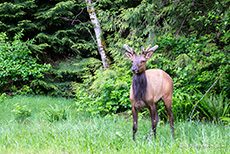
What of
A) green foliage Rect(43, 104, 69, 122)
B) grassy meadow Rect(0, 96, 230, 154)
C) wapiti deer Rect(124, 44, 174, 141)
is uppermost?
wapiti deer Rect(124, 44, 174, 141)

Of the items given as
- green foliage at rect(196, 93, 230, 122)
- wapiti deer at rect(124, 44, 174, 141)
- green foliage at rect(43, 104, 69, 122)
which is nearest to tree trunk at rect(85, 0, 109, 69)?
green foliage at rect(43, 104, 69, 122)

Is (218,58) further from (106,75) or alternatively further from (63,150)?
(63,150)

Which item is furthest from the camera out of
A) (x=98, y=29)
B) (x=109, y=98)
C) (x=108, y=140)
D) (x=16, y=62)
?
(x=98, y=29)

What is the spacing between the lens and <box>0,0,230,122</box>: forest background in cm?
534

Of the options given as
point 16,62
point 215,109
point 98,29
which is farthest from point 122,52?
point 16,62

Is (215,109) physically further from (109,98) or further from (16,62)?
(16,62)

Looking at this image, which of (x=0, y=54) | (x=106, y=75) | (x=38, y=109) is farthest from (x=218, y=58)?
(x=0, y=54)

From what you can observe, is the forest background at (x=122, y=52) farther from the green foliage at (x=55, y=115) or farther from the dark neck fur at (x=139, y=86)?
the dark neck fur at (x=139, y=86)

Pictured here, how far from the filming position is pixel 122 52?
302 inches

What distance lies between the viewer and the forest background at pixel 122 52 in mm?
5344

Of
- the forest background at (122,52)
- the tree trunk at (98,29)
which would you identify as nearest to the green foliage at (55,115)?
the forest background at (122,52)

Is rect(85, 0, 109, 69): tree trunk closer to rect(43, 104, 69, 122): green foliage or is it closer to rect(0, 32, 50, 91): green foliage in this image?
rect(0, 32, 50, 91): green foliage

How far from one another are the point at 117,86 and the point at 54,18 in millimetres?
4643

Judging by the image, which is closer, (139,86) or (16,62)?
(139,86)
